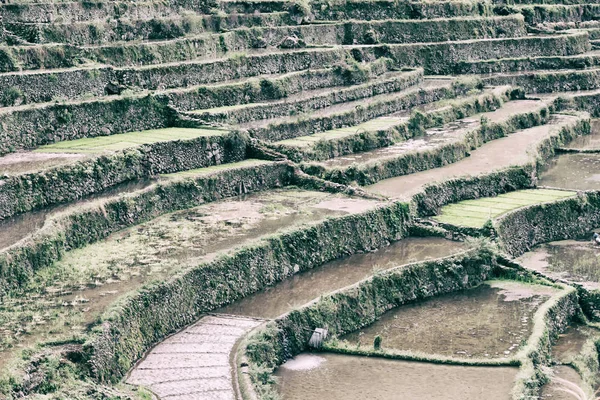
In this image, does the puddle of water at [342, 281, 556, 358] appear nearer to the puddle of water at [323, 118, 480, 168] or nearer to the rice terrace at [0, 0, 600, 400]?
the rice terrace at [0, 0, 600, 400]

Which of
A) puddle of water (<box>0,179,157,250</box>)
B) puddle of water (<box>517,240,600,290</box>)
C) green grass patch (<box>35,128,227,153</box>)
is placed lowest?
puddle of water (<box>517,240,600,290</box>)

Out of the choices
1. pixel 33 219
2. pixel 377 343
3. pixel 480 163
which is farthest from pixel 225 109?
pixel 377 343

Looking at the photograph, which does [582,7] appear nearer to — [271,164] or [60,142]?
[271,164]

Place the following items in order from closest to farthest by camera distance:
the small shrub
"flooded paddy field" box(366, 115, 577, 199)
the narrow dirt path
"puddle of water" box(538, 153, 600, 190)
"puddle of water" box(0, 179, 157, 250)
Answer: the narrow dirt path
the small shrub
"puddle of water" box(0, 179, 157, 250)
"flooded paddy field" box(366, 115, 577, 199)
"puddle of water" box(538, 153, 600, 190)

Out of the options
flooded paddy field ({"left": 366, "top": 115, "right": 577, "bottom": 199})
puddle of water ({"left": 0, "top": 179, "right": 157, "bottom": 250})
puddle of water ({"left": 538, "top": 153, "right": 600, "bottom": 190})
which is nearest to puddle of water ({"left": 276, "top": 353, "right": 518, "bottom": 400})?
puddle of water ({"left": 0, "top": 179, "right": 157, "bottom": 250})

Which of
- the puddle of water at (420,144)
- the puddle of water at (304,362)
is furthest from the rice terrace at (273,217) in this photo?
the puddle of water at (420,144)

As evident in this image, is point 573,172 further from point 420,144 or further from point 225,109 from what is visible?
point 225,109

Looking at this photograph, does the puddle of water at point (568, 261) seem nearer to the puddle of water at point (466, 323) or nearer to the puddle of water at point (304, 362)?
the puddle of water at point (466, 323)
